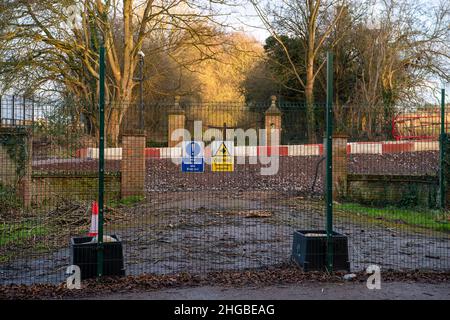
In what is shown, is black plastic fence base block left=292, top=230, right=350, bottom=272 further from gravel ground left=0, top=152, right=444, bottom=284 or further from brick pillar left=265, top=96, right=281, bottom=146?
brick pillar left=265, top=96, right=281, bottom=146


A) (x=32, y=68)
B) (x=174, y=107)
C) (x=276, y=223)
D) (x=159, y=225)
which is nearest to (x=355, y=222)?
(x=276, y=223)

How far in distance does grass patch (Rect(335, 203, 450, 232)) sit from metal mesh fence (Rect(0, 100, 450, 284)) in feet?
0.10

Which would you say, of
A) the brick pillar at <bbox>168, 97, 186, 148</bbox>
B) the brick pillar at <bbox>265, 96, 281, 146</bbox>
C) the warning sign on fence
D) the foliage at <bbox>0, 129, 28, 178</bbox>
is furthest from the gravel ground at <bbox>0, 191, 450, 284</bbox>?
the foliage at <bbox>0, 129, 28, 178</bbox>

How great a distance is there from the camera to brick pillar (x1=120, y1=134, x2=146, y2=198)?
11204 mm

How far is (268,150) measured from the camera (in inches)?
394

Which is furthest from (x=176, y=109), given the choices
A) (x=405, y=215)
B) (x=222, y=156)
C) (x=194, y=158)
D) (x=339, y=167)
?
(x=405, y=215)

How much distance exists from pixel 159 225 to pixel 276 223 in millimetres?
2587

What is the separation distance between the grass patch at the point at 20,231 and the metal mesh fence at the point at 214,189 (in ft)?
0.12

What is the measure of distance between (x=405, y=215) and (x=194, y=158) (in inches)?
267

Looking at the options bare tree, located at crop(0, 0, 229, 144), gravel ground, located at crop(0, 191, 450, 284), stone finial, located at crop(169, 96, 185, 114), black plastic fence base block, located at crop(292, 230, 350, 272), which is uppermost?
bare tree, located at crop(0, 0, 229, 144)

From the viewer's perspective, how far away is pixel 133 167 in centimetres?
1187

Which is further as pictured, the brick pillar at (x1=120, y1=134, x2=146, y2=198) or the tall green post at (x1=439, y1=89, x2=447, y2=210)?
the tall green post at (x1=439, y1=89, x2=447, y2=210)

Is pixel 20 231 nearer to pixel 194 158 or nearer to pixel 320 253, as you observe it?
pixel 194 158
